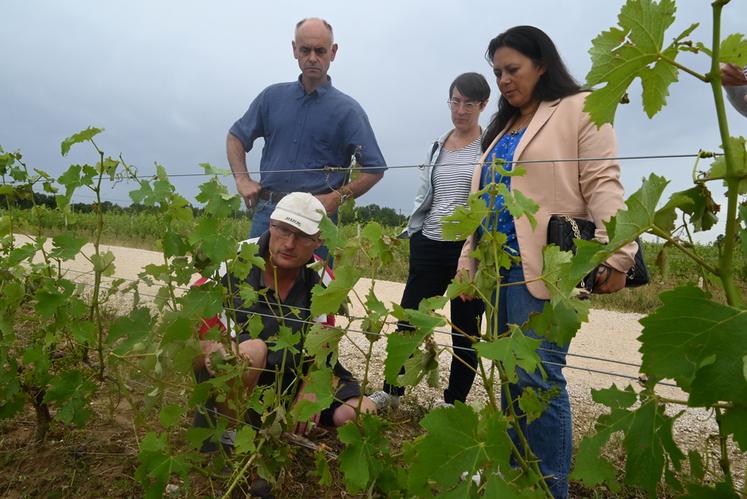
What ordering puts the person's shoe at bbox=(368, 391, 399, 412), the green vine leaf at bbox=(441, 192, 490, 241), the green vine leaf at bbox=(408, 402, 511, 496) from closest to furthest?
the green vine leaf at bbox=(408, 402, 511, 496) → the green vine leaf at bbox=(441, 192, 490, 241) → the person's shoe at bbox=(368, 391, 399, 412)

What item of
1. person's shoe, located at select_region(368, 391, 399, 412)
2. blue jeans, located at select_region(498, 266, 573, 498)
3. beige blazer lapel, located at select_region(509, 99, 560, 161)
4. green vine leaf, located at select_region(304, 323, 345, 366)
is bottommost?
person's shoe, located at select_region(368, 391, 399, 412)

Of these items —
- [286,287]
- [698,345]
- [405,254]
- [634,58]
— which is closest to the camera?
[698,345]

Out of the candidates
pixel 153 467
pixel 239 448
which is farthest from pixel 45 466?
pixel 239 448

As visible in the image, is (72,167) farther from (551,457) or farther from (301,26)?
(551,457)

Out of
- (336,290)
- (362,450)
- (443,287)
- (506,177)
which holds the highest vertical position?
(506,177)

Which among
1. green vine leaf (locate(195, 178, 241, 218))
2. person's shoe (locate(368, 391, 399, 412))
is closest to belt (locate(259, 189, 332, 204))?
person's shoe (locate(368, 391, 399, 412))

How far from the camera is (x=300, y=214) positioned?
2.11m

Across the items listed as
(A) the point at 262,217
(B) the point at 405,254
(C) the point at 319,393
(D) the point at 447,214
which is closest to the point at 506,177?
(D) the point at 447,214

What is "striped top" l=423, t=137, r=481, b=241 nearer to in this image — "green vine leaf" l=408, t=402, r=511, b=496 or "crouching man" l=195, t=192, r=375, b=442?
"crouching man" l=195, t=192, r=375, b=442

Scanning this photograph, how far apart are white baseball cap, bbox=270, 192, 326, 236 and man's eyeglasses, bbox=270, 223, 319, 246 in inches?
1.8

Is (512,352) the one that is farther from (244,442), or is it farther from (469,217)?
(244,442)

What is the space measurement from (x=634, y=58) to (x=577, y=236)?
1.05m

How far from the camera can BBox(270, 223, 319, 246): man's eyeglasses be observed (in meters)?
2.18

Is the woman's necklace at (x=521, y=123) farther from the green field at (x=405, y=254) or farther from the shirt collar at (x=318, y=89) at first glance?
the shirt collar at (x=318, y=89)
